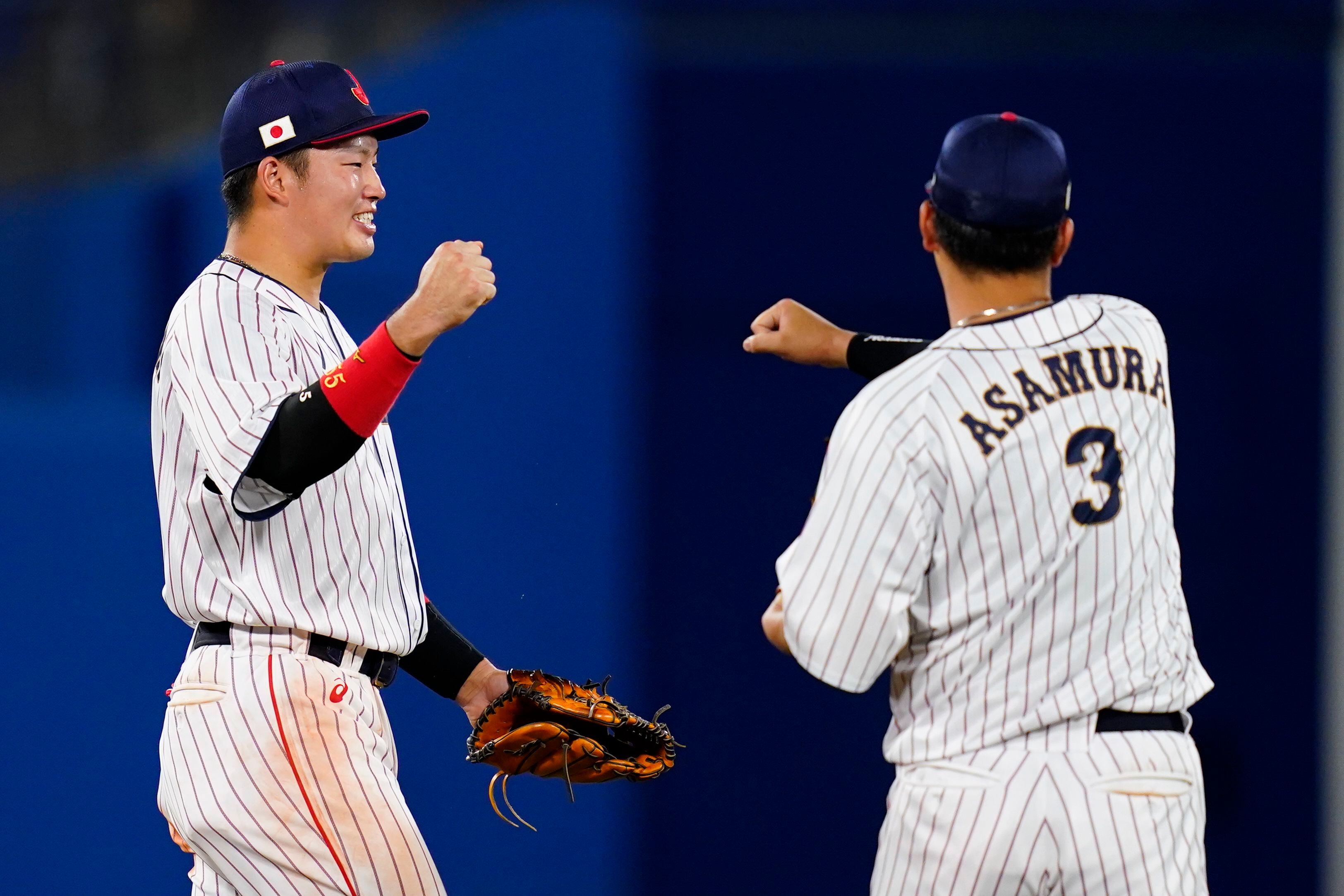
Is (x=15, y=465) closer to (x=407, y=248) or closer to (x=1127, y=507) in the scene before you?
(x=407, y=248)

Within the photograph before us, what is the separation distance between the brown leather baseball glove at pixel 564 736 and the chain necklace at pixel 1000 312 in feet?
3.14

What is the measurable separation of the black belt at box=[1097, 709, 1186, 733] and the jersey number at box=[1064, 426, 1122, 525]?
0.24 m

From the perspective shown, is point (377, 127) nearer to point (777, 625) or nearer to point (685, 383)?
point (777, 625)

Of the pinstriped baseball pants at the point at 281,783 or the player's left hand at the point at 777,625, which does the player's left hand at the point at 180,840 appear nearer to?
the pinstriped baseball pants at the point at 281,783

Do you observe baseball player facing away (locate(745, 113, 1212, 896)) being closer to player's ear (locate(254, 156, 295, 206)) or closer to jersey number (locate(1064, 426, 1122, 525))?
jersey number (locate(1064, 426, 1122, 525))

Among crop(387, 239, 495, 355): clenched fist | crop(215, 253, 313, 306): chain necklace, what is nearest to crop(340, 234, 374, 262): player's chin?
crop(215, 253, 313, 306): chain necklace

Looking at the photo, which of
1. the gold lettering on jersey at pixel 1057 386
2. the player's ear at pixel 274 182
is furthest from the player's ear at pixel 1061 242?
the player's ear at pixel 274 182

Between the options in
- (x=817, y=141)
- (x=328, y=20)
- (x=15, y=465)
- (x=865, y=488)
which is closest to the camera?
(x=865, y=488)

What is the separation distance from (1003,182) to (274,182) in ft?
3.88

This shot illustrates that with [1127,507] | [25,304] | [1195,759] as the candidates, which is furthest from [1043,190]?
[25,304]

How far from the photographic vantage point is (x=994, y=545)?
1913 mm

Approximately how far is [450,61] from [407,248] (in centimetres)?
50

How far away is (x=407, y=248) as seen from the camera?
13.0ft

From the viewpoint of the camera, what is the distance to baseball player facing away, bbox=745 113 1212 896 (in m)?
1.90
